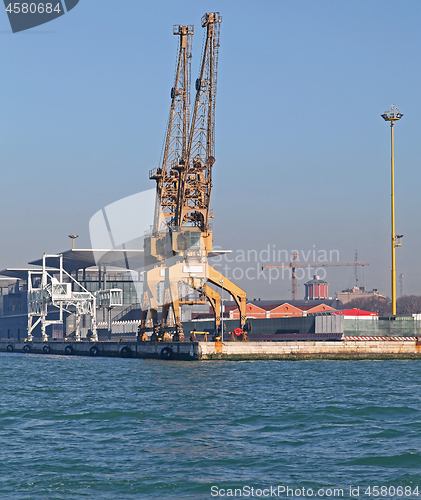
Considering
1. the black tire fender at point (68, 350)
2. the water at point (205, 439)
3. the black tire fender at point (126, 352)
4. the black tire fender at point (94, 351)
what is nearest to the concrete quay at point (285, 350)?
the black tire fender at point (126, 352)

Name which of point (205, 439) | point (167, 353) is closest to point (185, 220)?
point (167, 353)

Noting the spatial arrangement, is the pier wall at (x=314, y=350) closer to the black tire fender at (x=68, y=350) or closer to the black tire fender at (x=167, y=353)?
the black tire fender at (x=167, y=353)

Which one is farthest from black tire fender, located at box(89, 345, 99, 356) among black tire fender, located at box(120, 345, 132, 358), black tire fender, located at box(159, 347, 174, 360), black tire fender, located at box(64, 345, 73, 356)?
black tire fender, located at box(159, 347, 174, 360)

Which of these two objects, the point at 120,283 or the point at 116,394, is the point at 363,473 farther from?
the point at 120,283

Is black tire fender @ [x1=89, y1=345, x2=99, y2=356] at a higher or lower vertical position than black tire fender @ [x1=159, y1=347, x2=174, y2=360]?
lower

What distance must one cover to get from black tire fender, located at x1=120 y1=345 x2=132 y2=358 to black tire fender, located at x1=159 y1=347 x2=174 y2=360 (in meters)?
9.81

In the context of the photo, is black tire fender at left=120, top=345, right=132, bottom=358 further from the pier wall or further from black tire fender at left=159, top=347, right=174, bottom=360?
the pier wall

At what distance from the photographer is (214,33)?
6875 centimetres

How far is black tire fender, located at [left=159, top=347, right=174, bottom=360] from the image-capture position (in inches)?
2373

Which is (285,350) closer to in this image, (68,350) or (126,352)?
(126,352)

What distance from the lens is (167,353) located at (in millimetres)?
60625

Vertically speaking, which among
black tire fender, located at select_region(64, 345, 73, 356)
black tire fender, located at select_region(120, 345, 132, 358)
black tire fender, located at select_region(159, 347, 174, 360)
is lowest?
black tire fender, located at select_region(64, 345, 73, 356)

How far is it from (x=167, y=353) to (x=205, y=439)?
4186 cm

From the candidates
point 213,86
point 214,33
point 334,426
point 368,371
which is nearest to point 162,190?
point 213,86
